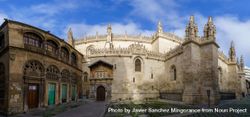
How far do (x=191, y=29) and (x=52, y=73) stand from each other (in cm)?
1675

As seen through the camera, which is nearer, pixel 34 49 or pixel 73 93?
pixel 34 49

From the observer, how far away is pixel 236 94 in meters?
34.5

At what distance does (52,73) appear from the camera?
73.4 ft

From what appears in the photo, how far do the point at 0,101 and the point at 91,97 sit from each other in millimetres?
14115

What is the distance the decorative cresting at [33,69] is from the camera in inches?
730

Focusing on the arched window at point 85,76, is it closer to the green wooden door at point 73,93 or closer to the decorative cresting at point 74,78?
the decorative cresting at point 74,78

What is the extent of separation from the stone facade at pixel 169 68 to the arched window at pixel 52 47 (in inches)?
322

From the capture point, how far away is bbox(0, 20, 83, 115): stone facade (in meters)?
16.8

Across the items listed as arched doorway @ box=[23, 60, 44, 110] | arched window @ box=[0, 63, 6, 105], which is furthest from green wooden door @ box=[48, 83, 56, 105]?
arched window @ box=[0, 63, 6, 105]

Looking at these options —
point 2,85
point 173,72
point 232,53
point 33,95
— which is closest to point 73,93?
point 33,95

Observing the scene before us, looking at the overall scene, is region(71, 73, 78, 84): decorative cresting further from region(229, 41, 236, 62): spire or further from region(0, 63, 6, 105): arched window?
region(229, 41, 236, 62): spire

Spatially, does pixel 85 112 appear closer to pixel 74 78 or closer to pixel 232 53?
pixel 74 78

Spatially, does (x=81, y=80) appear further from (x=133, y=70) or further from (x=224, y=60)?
(x=224, y=60)

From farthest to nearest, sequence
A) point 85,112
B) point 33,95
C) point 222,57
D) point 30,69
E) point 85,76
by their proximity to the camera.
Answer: point 222,57 < point 85,76 < point 33,95 < point 30,69 < point 85,112
